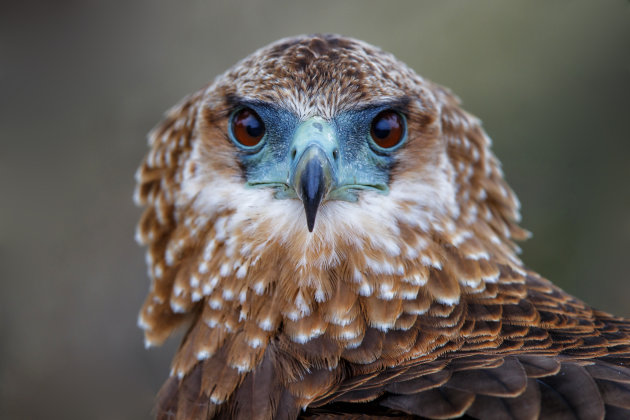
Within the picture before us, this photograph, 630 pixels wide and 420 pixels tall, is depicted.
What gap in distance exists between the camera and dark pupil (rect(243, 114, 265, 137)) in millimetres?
3074

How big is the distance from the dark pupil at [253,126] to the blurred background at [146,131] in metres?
3.99

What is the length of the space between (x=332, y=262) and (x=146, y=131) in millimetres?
5133

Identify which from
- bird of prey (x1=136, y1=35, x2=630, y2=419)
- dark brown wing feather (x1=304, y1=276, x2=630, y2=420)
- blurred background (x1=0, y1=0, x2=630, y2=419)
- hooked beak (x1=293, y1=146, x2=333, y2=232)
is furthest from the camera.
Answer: blurred background (x1=0, y1=0, x2=630, y2=419)

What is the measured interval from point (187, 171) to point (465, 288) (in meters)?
1.43

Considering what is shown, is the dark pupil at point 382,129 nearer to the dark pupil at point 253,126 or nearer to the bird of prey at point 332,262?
the bird of prey at point 332,262

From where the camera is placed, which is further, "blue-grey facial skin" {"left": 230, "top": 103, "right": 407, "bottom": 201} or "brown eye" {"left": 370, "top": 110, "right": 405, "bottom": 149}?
"brown eye" {"left": 370, "top": 110, "right": 405, "bottom": 149}

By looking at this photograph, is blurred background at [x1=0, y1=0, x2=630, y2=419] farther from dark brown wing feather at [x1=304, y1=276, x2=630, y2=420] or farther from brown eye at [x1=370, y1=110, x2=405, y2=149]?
brown eye at [x1=370, y1=110, x2=405, y2=149]

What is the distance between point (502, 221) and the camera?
355cm

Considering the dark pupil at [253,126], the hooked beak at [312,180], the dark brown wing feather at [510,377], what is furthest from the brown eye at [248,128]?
the dark brown wing feather at [510,377]

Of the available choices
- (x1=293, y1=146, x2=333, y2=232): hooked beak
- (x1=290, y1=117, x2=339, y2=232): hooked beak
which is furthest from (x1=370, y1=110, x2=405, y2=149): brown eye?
(x1=293, y1=146, x2=333, y2=232): hooked beak

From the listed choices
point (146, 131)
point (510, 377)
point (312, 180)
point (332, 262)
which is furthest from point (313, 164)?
point (146, 131)

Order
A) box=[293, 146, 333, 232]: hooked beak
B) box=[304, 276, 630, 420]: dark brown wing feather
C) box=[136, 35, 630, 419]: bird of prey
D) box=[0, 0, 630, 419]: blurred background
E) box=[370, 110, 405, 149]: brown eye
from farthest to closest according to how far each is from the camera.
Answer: box=[0, 0, 630, 419]: blurred background, box=[370, 110, 405, 149]: brown eye, box=[136, 35, 630, 419]: bird of prey, box=[293, 146, 333, 232]: hooked beak, box=[304, 276, 630, 420]: dark brown wing feather

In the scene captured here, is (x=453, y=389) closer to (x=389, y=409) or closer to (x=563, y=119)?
(x=389, y=409)

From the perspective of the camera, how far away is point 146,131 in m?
7.54
